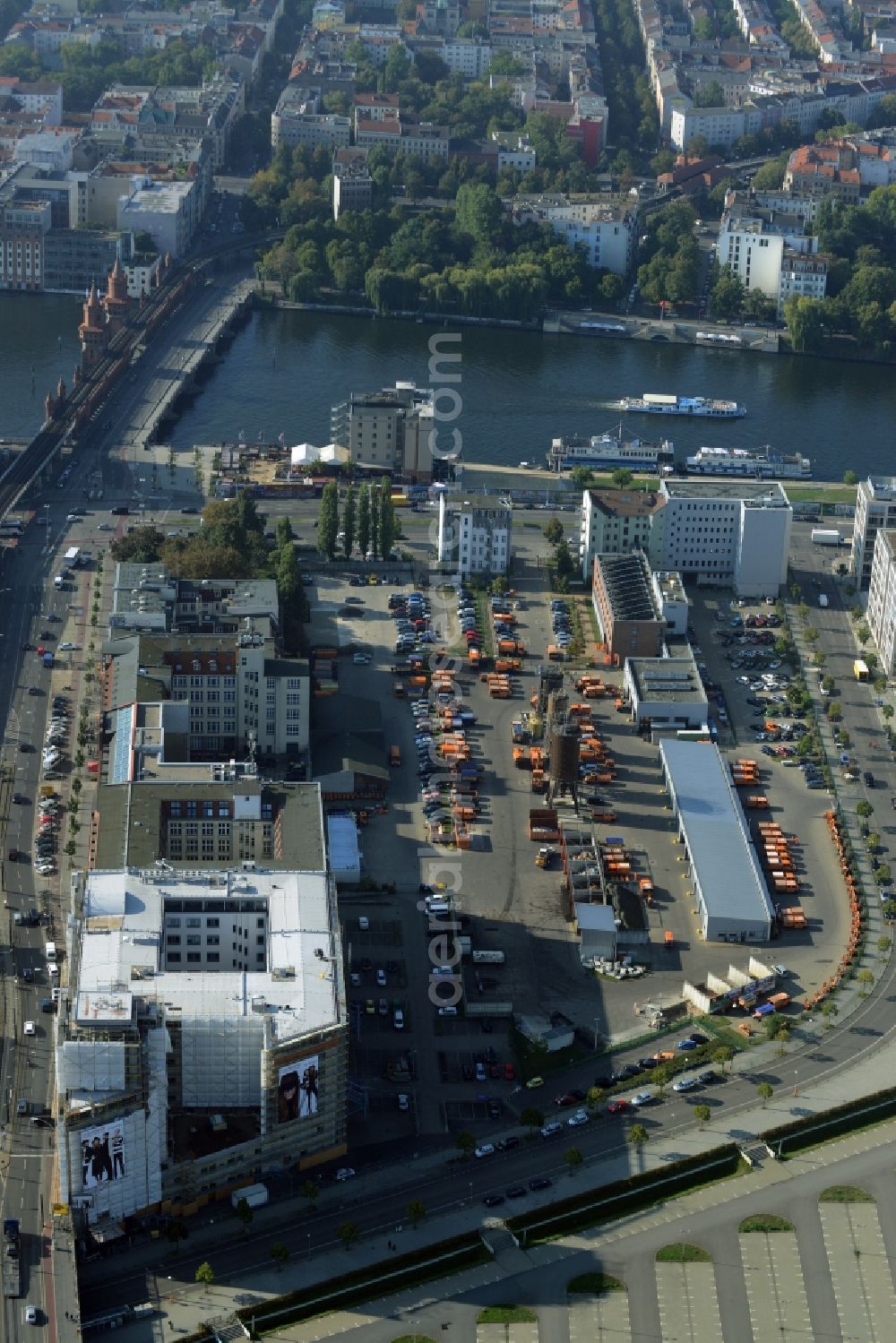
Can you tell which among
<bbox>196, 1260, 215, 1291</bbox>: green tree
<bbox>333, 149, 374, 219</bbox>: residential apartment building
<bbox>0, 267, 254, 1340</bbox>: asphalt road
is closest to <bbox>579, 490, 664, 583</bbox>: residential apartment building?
<bbox>0, 267, 254, 1340</bbox>: asphalt road

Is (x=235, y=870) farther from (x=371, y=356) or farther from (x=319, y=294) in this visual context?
(x=319, y=294)

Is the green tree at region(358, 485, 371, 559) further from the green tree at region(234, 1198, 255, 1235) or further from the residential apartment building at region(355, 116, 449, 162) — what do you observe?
the residential apartment building at region(355, 116, 449, 162)

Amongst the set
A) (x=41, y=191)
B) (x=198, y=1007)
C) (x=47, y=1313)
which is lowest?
(x=47, y=1313)

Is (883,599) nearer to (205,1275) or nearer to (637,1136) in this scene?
(637,1136)

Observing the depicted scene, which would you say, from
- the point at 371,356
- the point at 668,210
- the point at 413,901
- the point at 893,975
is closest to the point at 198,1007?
the point at 413,901

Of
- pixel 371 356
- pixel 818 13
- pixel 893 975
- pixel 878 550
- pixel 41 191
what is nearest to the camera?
pixel 893 975

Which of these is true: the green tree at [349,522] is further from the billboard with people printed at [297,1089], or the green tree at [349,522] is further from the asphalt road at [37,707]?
the billboard with people printed at [297,1089]

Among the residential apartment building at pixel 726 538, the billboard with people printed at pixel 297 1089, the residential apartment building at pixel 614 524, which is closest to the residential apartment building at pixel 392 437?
the residential apartment building at pixel 614 524

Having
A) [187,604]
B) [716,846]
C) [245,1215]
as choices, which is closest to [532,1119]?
[245,1215]
